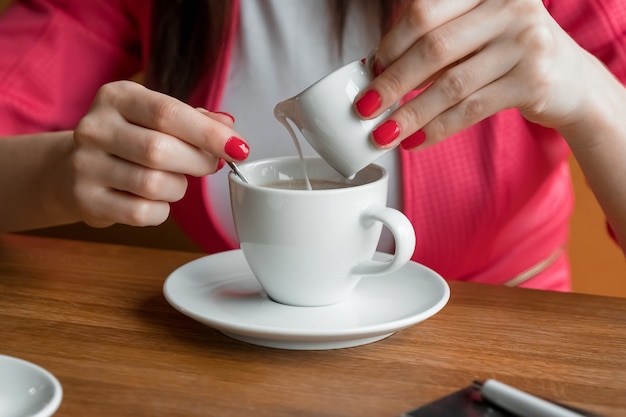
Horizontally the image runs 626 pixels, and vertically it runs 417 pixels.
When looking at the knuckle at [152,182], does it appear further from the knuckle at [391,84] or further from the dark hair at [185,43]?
the dark hair at [185,43]

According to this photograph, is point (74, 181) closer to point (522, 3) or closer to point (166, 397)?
point (166, 397)

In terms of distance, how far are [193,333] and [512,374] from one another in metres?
0.26

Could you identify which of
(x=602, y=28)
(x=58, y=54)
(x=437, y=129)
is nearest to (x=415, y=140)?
(x=437, y=129)

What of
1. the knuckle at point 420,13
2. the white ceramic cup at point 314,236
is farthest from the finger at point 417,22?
the white ceramic cup at point 314,236

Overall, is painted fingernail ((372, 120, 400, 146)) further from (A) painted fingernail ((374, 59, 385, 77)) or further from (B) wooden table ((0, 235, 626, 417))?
(B) wooden table ((0, 235, 626, 417))

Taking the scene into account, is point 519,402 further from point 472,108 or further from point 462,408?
point 472,108

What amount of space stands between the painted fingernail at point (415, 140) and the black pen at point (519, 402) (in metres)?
0.25

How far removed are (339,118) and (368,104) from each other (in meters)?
0.03

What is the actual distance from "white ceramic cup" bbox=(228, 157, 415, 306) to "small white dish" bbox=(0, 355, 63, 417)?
0.22 metres

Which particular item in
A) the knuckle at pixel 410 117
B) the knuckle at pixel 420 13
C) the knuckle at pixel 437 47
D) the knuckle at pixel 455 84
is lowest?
the knuckle at pixel 410 117

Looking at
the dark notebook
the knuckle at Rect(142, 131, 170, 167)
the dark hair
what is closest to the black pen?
the dark notebook

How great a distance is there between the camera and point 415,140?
0.74 meters

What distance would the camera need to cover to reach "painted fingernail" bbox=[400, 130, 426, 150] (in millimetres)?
738

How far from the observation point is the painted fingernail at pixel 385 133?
686 mm
